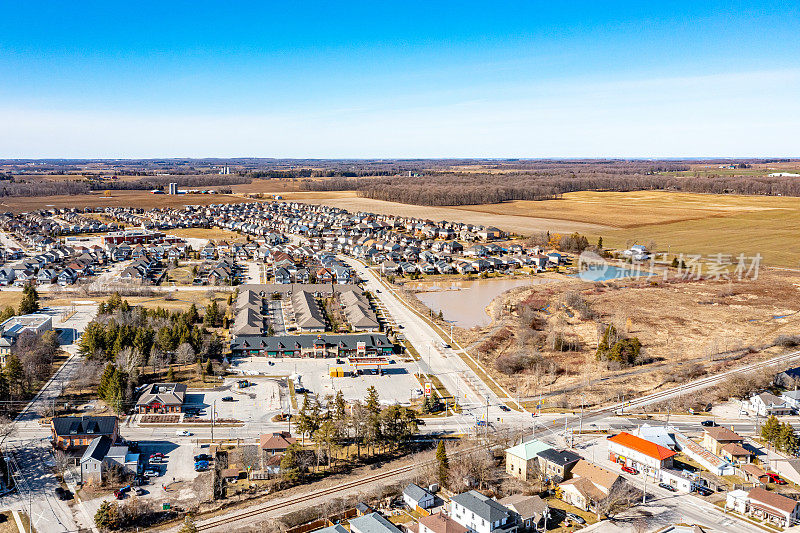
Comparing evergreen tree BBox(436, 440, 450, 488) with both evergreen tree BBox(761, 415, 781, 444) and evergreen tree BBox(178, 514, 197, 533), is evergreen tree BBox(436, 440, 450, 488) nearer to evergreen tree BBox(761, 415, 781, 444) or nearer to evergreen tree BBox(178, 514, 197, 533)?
evergreen tree BBox(178, 514, 197, 533)

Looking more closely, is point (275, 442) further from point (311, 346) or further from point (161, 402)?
point (311, 346)

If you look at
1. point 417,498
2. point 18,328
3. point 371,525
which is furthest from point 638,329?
point 18,328

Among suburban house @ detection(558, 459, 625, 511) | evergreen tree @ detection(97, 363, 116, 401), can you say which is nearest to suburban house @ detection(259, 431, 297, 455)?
evergreen tree @ detection(97, 363, 116, 401)

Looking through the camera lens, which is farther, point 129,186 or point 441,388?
point 129,186

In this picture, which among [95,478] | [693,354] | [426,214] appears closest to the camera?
[95,478]

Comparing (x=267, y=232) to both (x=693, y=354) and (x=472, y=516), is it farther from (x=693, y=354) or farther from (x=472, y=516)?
(x=472, y=516)

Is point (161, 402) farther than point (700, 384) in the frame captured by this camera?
No

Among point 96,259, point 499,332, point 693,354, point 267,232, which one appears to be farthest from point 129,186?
point 693,354
